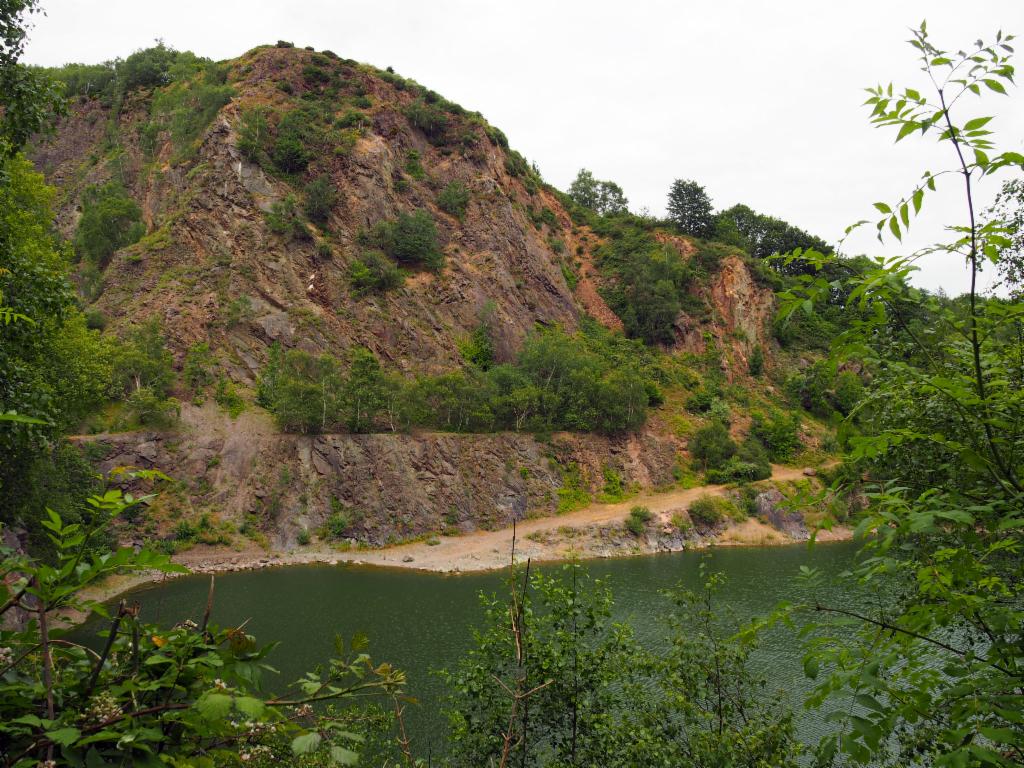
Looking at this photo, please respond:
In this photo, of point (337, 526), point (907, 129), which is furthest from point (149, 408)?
point (907, 129)

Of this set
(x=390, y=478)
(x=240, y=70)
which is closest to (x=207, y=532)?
(x=390, y=478)

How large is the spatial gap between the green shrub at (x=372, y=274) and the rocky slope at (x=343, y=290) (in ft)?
2.66

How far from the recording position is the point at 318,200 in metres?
46.4

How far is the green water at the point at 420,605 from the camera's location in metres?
15.1

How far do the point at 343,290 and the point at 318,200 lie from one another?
7924 mm

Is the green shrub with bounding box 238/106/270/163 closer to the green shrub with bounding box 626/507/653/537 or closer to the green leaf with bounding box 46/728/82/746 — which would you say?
the green shrub with bounding box 626/507/653/537

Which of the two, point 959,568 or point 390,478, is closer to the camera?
point 959,568

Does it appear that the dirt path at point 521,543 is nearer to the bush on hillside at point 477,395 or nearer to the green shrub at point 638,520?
the green shrub at point 638,520

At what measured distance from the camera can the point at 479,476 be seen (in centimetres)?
3803

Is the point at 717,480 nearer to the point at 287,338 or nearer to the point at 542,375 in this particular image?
the point at 542,375

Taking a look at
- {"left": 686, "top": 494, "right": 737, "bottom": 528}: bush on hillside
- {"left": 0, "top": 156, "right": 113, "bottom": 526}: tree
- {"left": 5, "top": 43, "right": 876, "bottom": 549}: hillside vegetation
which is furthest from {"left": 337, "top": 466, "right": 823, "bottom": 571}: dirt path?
{"left": 0, "top": 156, "right": 113, "bottom": 526}: tree

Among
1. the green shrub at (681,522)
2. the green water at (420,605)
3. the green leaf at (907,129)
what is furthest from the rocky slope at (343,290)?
the green leaf at (907,129)

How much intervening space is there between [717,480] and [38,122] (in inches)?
1610

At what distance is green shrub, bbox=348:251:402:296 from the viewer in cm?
4494
